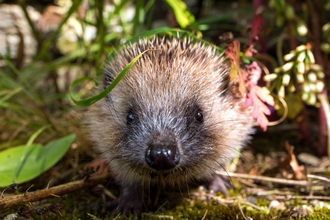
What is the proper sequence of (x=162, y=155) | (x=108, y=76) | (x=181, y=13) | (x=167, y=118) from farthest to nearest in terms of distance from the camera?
(x=181, y=13), (x=108, y=76), (x=167, y=118), (x=162, y=155)

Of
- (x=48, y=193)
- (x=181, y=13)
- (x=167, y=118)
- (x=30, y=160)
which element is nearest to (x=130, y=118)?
(x=167, y=118)

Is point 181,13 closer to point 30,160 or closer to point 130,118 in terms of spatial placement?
point 130,118

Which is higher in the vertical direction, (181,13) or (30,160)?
(181,13)

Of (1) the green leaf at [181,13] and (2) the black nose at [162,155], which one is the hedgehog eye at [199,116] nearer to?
(2) the black nose at [162,155]

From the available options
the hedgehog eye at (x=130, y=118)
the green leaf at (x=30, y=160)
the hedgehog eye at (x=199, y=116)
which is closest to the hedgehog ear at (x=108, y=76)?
the hedgehog eye at (x=130, y=118)

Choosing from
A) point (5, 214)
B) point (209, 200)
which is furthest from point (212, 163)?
point (5, 214)

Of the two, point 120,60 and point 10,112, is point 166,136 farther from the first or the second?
point 10,112
